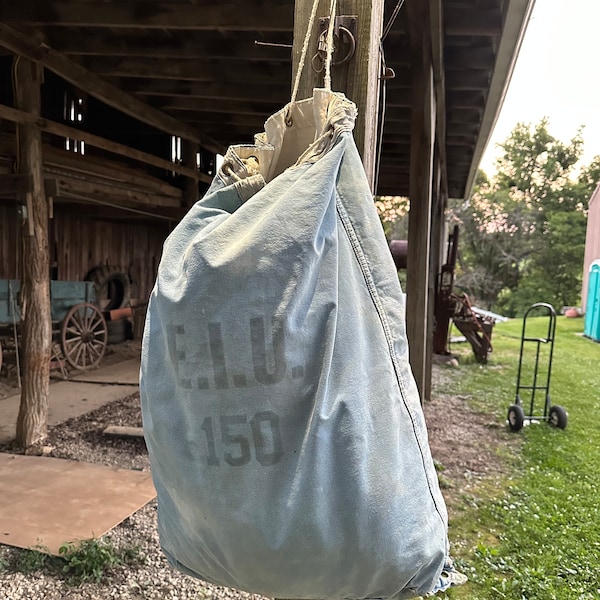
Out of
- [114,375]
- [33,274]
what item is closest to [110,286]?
[114,375]

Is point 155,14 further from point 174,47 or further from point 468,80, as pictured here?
point 468,80

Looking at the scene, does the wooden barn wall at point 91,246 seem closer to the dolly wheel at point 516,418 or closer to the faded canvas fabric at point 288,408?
the dolly wheel at point 516,418

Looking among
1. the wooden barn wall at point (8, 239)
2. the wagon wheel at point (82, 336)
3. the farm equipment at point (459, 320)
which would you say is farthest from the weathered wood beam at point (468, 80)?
the wooden barn wall at point (8, 239)

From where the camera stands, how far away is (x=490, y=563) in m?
3.14

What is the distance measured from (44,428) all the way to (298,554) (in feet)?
14.6

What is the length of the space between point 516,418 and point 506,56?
3.43 m

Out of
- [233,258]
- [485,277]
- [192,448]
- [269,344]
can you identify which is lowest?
[485,277]

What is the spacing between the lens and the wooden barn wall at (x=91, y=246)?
8141mm

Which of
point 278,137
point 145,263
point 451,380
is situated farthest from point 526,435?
point 145,263

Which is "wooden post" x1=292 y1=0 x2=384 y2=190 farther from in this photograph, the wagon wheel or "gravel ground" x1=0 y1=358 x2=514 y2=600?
the wagon wheel

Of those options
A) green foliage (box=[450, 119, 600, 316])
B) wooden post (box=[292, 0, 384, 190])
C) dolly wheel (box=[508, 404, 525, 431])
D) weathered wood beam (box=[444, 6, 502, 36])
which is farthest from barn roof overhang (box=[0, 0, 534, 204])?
green foliage (box=[450, 119, 600, 316])

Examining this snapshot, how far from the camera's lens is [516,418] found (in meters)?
5.66

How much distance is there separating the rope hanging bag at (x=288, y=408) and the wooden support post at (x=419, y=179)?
3.33m

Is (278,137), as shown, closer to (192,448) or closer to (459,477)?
(192,448)
